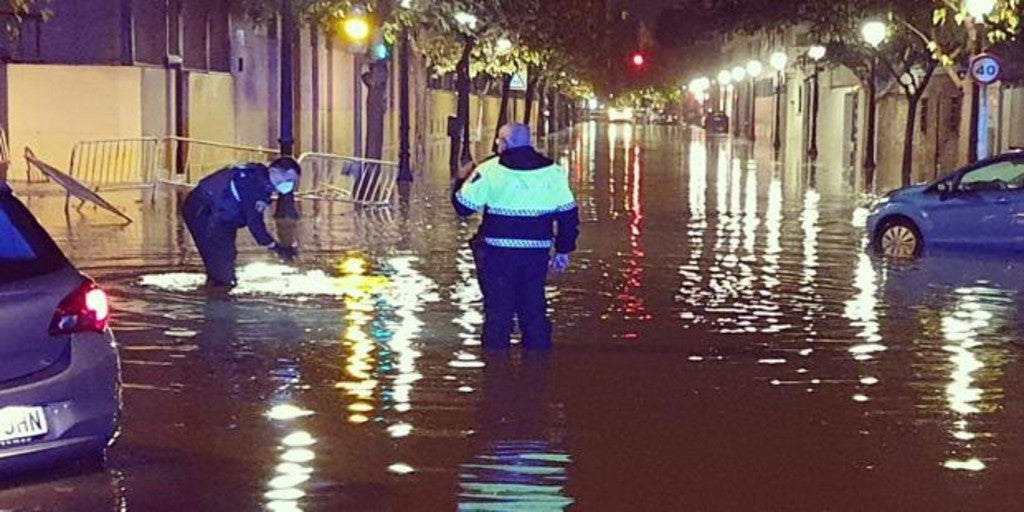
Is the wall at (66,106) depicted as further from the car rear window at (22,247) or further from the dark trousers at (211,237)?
the car rear window at (22,247)

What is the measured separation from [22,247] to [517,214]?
403 centimetres

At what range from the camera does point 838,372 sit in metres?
11.4

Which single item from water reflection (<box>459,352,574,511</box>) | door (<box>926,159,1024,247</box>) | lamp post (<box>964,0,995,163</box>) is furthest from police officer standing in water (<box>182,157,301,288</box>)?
lamp post (<box>964,0,995,163</box>)

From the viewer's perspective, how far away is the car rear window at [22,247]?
7.50 metres

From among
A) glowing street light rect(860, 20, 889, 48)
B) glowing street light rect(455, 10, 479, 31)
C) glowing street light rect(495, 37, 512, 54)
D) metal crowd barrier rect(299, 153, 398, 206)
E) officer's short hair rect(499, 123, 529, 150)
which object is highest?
glowing street light rect(455, 10, 479, 31)

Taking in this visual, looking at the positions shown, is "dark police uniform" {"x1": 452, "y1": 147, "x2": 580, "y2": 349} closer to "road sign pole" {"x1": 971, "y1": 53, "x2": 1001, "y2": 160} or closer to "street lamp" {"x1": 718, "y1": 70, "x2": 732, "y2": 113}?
"road sign pole" {"x1": 971, "y1": 53, "x2": 1001, "y2": 160}

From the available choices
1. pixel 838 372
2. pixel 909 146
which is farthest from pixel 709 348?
pixel 909 146

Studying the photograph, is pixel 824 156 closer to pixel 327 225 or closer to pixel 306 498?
pixel 327 225

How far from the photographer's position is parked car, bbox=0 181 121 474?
730cm

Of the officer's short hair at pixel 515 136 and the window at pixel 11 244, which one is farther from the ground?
the officer's short hair at pixel 515 136

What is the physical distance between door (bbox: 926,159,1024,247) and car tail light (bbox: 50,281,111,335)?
13841mm

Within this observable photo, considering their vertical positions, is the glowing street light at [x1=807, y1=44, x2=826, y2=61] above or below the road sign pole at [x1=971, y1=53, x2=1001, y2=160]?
above

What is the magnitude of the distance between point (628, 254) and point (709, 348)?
7.30 m

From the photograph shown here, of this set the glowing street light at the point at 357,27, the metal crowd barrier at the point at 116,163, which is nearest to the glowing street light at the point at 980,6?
the glowing street light at the point at 357,27
